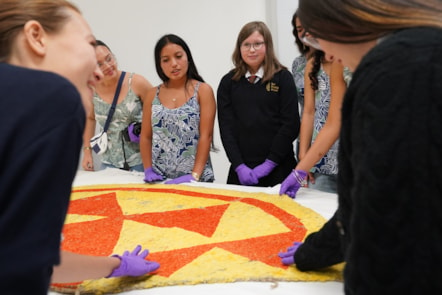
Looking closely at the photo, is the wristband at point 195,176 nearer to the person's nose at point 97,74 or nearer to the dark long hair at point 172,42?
the dark long hair at point 172,42

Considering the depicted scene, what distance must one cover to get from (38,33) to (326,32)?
0.44 m

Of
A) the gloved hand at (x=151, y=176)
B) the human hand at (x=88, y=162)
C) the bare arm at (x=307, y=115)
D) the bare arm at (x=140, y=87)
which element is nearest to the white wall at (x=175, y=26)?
the human hand at (x=88, y=162)

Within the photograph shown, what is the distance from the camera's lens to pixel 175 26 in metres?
3.33

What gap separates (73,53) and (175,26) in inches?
110

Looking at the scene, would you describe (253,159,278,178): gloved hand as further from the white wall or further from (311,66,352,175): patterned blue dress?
the white wall

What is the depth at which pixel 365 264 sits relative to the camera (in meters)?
0.53

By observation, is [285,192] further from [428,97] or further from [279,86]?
[428,97]

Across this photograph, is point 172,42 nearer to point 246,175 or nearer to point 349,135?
point 246,175

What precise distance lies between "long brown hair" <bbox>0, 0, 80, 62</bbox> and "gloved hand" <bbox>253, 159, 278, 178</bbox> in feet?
4.34

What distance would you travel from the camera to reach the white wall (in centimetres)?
324

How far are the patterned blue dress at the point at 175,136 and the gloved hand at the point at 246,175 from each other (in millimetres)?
216

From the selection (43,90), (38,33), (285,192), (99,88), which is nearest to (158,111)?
(99,88)

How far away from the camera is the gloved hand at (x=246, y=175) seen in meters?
1.90

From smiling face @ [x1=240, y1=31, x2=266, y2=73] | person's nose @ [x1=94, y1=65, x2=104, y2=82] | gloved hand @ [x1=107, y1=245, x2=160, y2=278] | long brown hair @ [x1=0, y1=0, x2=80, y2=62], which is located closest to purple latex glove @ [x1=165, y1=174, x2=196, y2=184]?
smiling face @ [x1=240, y1=31, x2=266, y2=73]
